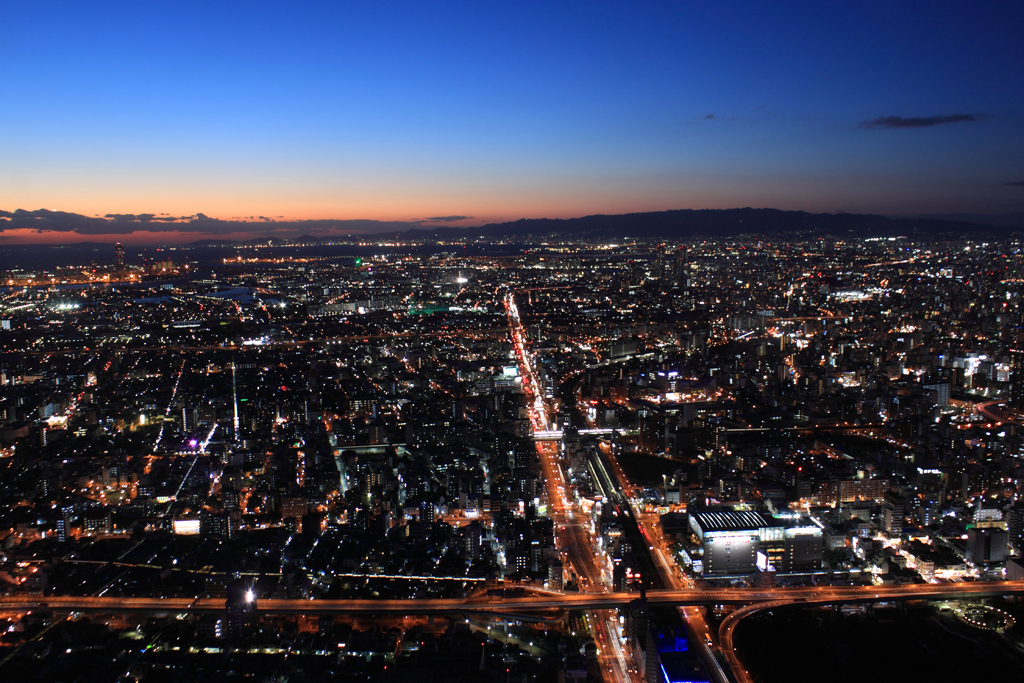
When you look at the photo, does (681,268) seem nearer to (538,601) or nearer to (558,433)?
(558,433)

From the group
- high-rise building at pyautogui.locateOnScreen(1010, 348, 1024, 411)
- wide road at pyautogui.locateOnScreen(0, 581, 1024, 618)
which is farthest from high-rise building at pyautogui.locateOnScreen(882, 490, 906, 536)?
high-rise building at pyautogui.locateOnScreen(1010, 348, 1024, 411)

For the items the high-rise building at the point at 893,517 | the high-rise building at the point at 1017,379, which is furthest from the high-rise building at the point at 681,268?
the high-rise building at the point at 893,517

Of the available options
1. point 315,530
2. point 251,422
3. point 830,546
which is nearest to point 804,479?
point 830,546

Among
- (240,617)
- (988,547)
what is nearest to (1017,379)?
(988,547)

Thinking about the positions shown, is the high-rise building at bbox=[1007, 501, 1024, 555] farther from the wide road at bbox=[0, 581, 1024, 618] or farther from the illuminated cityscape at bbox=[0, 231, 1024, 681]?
the wide road at bbox=[0, 581, 1024, 618]

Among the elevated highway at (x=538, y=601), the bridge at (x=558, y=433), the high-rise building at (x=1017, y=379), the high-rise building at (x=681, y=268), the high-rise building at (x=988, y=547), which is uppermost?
the high-rise building at (x=681, y=268)

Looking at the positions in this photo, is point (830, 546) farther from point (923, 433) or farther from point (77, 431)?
point (77, 431)

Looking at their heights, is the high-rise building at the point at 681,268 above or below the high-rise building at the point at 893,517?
above

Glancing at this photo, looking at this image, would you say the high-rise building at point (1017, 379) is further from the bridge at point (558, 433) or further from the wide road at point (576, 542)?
the wide road at point (576, 542)
